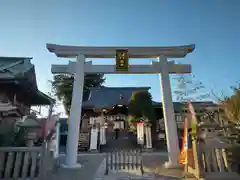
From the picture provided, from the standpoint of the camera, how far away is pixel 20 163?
426 cm

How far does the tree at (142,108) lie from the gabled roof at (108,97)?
3.00 m

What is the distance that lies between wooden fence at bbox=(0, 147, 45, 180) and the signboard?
4.13 metres

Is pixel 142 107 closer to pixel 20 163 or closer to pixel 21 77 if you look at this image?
pixel 21 77

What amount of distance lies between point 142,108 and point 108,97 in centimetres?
646

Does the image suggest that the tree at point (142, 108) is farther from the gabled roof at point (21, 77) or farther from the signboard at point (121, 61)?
the signboard at point (121, 61)

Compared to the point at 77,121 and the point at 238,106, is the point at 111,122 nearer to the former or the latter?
the point at 77,121

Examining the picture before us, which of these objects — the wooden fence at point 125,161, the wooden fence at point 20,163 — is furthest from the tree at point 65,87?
the wooden fence at point 20,163

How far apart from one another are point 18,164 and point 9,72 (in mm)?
4927

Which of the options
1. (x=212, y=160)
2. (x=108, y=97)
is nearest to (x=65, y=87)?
(x=108, y=97)

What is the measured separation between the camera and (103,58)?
759cm

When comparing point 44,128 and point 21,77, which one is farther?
point 21,77

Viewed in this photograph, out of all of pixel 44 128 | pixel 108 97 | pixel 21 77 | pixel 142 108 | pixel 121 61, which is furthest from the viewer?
pixel 108 97

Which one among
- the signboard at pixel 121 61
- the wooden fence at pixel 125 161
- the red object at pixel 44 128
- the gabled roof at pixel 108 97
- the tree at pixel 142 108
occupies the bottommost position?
the wooden fence at pixel 125 161

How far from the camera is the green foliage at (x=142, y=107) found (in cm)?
1223
